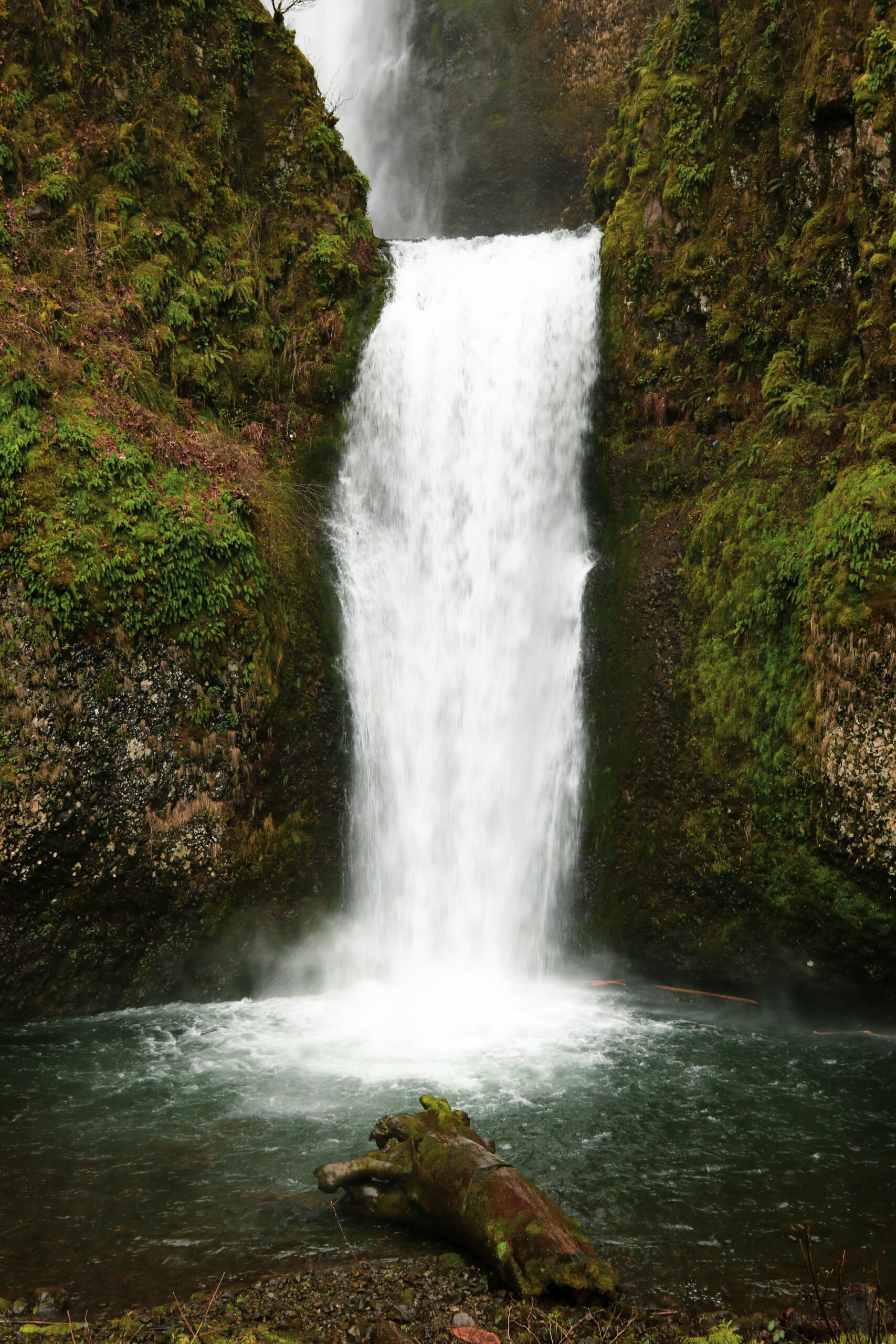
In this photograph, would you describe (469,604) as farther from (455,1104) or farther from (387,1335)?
(387,1335)

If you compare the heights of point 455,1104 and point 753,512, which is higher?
point 753,512

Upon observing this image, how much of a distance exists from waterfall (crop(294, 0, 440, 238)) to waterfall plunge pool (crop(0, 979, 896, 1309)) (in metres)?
20.3

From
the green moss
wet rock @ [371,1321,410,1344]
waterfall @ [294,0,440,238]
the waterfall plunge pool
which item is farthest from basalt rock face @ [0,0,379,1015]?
waterfall @ [294,0,440,238]

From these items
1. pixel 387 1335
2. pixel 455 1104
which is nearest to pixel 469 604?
pixel 455 1104

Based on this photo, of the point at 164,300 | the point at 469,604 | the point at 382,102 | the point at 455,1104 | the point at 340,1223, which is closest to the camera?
the point at 340,1223

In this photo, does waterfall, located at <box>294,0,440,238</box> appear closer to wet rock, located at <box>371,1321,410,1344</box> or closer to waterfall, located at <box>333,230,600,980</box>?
waterfall, located at <box>333,230,600,980</box>

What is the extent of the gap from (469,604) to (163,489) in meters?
4.07

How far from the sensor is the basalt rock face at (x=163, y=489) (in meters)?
8.91

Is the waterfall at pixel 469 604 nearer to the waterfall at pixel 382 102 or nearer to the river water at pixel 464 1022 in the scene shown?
the river water at pixel 464 1022

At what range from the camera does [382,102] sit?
80.1ft

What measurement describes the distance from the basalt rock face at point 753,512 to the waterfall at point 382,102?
1189cm

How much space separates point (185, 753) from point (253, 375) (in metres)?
5.87

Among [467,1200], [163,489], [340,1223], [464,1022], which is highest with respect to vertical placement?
[163,489]

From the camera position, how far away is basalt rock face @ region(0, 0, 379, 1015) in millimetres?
8914
